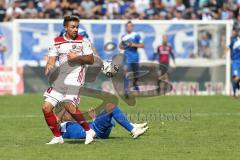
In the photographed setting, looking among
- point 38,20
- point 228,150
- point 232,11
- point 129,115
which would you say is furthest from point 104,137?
point 232,11

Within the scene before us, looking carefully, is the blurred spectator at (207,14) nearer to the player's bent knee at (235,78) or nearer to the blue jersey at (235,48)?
the blue jersey at (235,48)

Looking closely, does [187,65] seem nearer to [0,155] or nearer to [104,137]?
[104,137]

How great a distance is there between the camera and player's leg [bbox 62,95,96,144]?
12.3 metres

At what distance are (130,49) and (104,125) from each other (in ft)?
41.9

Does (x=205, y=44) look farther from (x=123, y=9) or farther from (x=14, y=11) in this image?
(x=14, y=11)

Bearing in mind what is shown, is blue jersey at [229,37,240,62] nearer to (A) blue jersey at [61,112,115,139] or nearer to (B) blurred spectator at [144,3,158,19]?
(B) blurred spectator at [144,3,158,19]

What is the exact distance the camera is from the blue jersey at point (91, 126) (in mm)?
12906

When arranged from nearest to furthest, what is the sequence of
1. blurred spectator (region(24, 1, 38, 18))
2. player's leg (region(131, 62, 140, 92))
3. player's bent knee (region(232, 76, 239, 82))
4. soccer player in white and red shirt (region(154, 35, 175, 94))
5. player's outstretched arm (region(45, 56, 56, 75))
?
1. player's outstretched arm (region(45, 56, 56, 75))
2. player's bent knee (region(232, 76, 239, 82))
3. player's leg (region(131, 62, 140, 92))
4. soccer player in white and red shirt (region(154, 35, 175, 94))
5. blurred spectator (region(24, 1, 38, 18))

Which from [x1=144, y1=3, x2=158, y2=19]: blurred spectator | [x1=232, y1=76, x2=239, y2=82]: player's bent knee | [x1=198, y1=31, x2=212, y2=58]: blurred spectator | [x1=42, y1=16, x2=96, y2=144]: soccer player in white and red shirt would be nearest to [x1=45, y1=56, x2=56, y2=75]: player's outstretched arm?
[x1=42, y1=16, x2=96, y2=144]: soccer player in white and red shirt

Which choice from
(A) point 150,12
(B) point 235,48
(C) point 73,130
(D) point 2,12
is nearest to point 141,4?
(A) point 150,12

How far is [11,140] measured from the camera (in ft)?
43.5

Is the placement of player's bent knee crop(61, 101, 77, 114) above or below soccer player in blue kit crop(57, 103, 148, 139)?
above

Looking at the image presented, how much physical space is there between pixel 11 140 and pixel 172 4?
1989 centimetres

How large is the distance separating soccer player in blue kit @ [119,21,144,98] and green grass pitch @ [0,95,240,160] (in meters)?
Answer: 3.47
